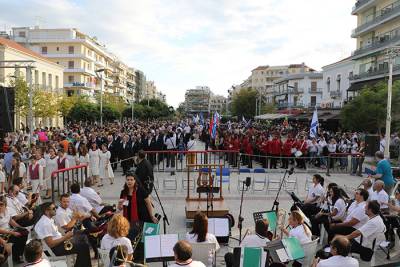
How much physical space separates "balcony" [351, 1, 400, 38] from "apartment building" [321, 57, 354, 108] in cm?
433

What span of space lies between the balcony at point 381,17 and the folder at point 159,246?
40267mm

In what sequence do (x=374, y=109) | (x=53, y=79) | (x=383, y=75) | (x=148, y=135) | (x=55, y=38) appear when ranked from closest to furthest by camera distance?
(x=148, y=135)
(x=374, y=109)
(x=383, y=75)
(x=53, y=79)
(x=55, y=38)

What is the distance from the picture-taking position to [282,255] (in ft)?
19.8

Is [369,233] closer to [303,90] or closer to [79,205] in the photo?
[79,205]

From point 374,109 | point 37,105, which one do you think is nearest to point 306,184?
point 374,109

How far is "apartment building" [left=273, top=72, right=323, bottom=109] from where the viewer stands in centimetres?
8194

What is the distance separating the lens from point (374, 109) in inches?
1013

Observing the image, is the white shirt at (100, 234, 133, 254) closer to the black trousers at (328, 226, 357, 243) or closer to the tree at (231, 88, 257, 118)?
the black trousers at (328, 226, 357, 243)

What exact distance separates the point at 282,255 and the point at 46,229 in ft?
13.0

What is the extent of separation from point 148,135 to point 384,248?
45.1ft

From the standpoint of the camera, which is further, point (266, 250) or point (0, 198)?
point (0, 198)

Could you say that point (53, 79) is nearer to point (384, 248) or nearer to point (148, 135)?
point (148, 135)

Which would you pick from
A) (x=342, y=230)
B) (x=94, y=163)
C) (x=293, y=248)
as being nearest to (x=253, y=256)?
(x=293, y=248)

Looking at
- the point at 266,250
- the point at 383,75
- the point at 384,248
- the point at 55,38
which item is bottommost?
the point at 384,248
